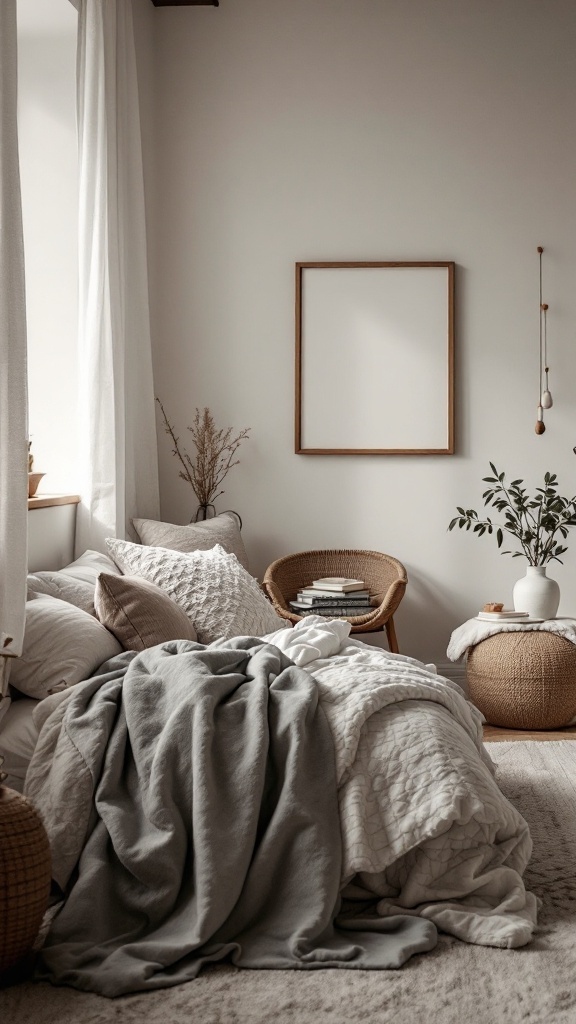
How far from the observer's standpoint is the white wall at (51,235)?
3.88 m

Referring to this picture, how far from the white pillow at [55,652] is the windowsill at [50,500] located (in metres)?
0.64

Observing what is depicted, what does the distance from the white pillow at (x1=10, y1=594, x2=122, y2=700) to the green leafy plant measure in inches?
85.9

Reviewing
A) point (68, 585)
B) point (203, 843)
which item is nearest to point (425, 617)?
point (68, 585)

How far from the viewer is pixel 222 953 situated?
194cm

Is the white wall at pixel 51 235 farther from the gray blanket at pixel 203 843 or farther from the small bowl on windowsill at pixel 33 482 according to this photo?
the gray blanket at pixel 203 843

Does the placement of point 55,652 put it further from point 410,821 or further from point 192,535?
point 192,535

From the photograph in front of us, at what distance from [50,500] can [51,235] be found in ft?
3.78

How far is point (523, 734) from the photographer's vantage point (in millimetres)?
4152

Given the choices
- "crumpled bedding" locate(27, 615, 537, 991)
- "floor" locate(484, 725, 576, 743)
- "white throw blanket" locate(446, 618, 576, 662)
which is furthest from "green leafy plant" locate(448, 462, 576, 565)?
"crumpled bedding" locate(27, 615, 537, 991)

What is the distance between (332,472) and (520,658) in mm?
1277

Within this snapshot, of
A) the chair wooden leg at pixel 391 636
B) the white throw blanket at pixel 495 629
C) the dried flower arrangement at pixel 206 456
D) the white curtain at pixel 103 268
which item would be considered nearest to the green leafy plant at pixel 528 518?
the white throw blanket at pixel 495 629

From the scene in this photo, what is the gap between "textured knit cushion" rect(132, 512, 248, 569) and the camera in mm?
4051

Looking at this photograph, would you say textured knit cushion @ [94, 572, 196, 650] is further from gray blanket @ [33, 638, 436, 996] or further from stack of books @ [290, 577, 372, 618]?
stack of books @ [290, 577, 372, 618]

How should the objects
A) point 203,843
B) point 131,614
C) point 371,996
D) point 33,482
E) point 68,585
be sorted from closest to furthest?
point 371,996 → point 203,843 → point 131,614 → point 68,585 → point 33,482
